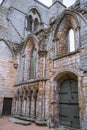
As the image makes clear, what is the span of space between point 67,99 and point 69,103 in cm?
22

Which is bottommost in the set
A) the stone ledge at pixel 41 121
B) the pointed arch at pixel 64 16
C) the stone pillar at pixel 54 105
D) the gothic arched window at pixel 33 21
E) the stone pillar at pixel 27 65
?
the stone ledge at pixel 41 121

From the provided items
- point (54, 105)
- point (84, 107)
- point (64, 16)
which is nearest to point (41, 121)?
point (54, 105)

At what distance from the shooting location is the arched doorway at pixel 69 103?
623 cm

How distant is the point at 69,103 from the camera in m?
6.56

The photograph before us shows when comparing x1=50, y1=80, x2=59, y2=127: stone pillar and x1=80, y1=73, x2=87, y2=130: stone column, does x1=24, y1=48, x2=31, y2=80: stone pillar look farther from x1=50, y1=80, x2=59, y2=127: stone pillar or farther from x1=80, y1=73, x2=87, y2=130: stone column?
x1=80, y1=73, x2=87, y2=130: stone column

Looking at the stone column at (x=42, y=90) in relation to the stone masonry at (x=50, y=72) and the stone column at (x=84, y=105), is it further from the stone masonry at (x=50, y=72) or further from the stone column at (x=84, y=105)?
the stone column at (x=84, y=105)

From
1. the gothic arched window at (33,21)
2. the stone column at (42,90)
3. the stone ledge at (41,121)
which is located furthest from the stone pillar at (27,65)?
the gothic arched window at (33,21)

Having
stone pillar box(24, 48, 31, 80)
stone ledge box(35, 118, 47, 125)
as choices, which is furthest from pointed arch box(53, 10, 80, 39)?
stone ledge box(35, 118, 47, 125)

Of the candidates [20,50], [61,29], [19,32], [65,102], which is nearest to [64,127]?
[65,102]

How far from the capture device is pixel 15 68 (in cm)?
1061

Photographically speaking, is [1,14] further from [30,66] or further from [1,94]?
[1,94]

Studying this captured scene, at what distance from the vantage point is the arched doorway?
6.23 m

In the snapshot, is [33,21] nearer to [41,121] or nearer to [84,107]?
[41,121]

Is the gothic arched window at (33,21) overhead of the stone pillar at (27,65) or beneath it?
overhead
